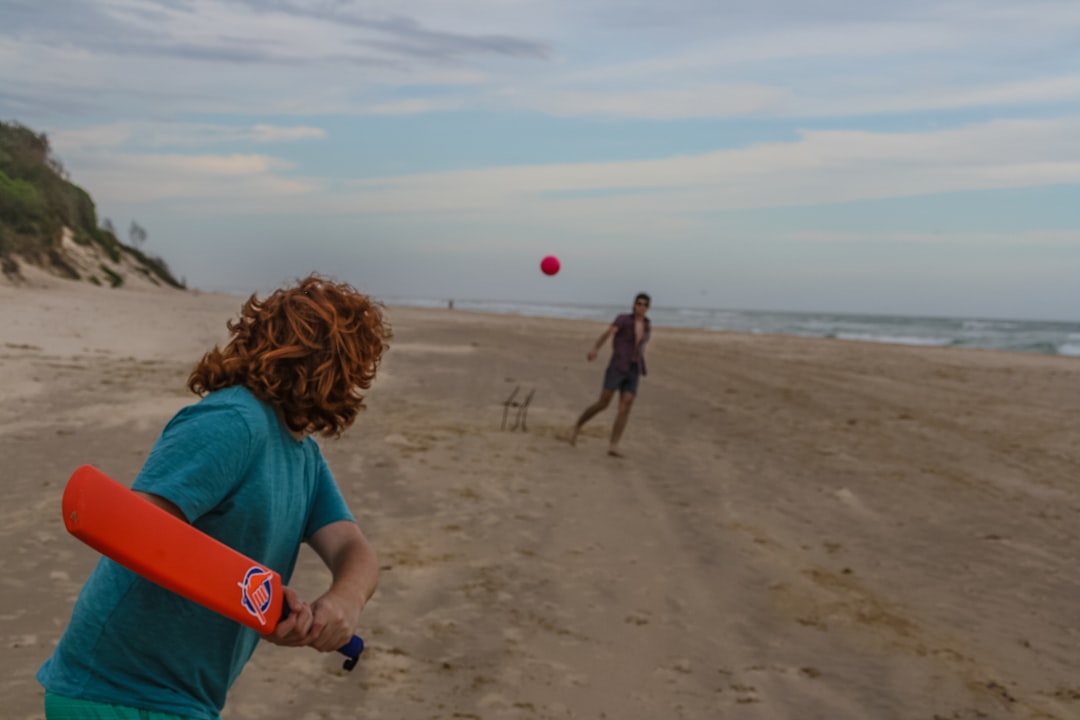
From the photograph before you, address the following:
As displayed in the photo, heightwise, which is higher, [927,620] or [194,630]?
[194,630]

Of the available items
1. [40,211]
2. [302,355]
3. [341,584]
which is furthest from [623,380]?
[40,211]

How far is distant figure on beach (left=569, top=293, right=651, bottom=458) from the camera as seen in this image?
35.8ft

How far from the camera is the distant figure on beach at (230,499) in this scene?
1.79m

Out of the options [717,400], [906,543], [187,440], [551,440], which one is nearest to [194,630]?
[187,440]

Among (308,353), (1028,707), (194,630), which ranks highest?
(308,353)

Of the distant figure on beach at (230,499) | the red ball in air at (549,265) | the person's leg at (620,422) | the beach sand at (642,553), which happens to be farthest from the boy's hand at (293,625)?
the red ball in air at (549,265)

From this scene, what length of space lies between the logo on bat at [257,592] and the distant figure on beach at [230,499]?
0.19 feet

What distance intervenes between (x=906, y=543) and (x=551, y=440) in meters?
4.37

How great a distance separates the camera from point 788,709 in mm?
4578

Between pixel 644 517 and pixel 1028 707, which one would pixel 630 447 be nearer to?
pixel 644 517

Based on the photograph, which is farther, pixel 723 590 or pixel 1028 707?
pixel 723 590

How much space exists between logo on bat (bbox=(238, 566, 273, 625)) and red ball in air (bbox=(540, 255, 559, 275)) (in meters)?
12.7

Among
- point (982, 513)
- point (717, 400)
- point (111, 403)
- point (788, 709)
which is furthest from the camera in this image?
point (717, 400)

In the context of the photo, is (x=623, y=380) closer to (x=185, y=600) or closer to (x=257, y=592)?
(x=185, y=600)
